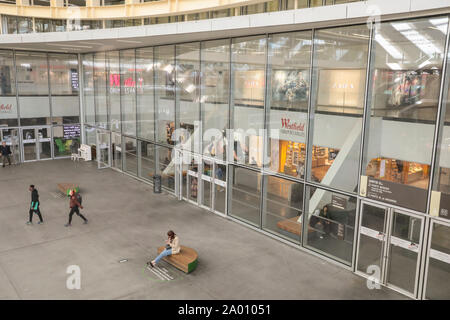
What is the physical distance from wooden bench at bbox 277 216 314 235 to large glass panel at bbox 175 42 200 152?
459 cm

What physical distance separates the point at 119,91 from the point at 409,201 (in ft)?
46.4

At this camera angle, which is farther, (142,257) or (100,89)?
(100,89)

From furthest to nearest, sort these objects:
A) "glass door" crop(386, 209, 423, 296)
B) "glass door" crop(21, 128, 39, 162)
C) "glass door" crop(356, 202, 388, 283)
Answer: "glass door" crop(21, 128, 39, 162)
"glass door" crop(356, 202, 388, 283)
"glass door" crop(386, 209, 423, 296)

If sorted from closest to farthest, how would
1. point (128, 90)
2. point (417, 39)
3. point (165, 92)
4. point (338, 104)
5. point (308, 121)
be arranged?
point (417, 39) < point (338, 104) < point (308, 121) < point (165, 92) < point (128, 90)

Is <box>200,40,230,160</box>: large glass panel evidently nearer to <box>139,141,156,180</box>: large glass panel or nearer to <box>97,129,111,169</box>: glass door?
<box>139,141,156,180</box>: large glass panel

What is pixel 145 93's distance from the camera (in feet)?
54.2

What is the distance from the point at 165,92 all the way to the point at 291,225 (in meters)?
7.62

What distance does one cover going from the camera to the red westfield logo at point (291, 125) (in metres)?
10.3

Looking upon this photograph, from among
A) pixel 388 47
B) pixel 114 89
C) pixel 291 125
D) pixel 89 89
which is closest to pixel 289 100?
pixel 291 125

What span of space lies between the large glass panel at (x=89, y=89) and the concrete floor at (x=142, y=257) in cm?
735

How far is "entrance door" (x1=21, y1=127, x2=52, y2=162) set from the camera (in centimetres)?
2061

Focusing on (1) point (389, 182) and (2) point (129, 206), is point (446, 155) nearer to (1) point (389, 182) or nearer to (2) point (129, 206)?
(1) point (389, 182)

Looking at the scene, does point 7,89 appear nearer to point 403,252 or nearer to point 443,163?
point 403,252

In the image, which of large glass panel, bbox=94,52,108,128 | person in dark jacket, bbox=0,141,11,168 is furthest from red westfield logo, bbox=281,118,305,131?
person in dark jacket, bbox=0,141,11,168
